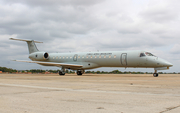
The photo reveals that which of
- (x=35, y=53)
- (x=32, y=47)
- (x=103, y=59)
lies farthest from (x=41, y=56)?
(x=103, y=59)

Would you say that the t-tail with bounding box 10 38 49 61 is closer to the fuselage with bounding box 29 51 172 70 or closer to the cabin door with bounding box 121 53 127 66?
the fuselage with bounding box 29 51 172 70

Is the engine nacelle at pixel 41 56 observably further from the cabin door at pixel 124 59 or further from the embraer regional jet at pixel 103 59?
the cabin door at pixel 124 59

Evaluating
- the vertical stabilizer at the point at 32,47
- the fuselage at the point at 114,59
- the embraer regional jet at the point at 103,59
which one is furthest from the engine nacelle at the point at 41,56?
the fuselage at the point at 114,59

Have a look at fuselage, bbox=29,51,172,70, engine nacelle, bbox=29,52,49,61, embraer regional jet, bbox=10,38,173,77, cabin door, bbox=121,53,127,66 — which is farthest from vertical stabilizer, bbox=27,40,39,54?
cabin door, bbox=121,53,127,66

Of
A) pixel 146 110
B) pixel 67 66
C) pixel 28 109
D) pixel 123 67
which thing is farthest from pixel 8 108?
pixel 67 66

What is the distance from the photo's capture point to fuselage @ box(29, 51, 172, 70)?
2670cm

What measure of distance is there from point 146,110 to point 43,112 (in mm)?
2253

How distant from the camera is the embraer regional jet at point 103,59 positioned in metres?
26.7

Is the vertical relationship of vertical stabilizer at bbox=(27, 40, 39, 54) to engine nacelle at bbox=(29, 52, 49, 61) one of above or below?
above

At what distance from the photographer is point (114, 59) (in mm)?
29234

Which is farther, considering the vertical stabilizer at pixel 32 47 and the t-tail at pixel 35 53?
the vertical stabilizer at pixel 32 47

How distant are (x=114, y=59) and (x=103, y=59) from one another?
1.93 meters

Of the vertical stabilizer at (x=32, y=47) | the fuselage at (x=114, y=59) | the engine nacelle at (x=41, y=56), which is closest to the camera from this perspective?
the fuselage at (x=114, y=59)

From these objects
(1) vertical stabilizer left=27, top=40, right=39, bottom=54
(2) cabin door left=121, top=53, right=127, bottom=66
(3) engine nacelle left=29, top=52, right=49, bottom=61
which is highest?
(1) vertical stabilizer left=27, top=40, right=39, bottom=54
